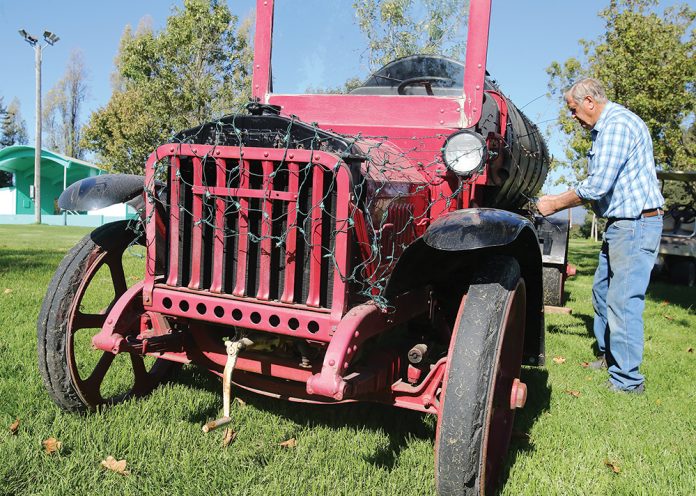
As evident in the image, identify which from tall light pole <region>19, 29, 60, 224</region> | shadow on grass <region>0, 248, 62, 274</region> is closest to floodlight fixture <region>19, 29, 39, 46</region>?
tall light pole <region>19, 29, 60, 224</region>

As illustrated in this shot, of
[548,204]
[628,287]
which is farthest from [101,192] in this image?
[628,287]

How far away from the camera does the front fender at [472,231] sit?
232 centimetres

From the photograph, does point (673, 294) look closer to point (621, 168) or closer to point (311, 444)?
point (621, 168)

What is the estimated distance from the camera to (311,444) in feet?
9.75

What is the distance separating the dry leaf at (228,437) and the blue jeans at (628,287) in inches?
102

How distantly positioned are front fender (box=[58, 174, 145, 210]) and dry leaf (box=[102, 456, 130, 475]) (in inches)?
46.2

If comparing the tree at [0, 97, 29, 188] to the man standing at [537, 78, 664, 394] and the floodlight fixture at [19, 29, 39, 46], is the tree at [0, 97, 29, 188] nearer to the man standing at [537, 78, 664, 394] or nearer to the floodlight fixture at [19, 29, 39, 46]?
the floodlight fixture at [19, 29, 39, 46]

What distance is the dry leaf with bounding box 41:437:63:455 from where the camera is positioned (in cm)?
270

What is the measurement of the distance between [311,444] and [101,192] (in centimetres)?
164

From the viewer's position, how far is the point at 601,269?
4.53m

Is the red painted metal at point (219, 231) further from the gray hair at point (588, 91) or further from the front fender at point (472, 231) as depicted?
the gray hair at point (588, 91)

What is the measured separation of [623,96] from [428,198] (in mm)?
10296

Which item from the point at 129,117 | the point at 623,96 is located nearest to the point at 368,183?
the point at 623,96

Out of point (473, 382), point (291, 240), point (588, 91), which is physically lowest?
point (473, 382)
